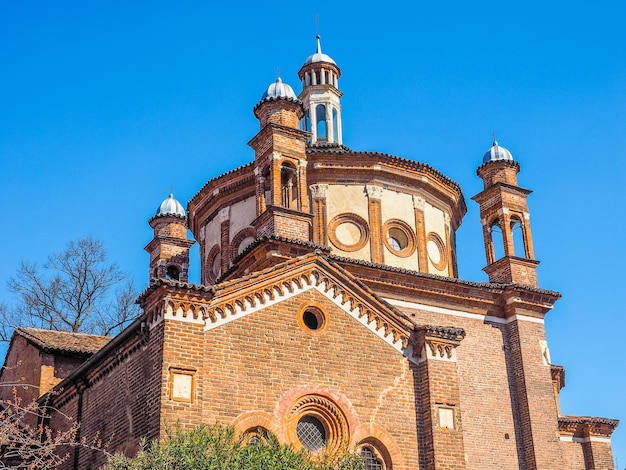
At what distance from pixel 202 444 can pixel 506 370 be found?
13.2 meters

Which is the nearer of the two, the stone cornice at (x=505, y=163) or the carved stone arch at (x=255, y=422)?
the carved stone arch at (x=255, y=422)

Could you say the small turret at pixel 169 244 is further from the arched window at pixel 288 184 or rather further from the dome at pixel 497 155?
the dome at pixel 497 155

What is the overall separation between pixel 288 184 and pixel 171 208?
6.96 m

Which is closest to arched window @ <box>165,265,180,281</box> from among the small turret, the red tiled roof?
the small turret

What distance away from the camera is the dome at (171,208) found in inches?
1091

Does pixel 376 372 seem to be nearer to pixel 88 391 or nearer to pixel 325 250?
pixel 325 250

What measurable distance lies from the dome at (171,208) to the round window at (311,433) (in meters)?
13.5

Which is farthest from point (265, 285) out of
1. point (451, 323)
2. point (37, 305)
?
point (37, 305)

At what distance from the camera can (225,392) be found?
14.6 metres

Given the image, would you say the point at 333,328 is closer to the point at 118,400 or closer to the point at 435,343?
the point at 435,343

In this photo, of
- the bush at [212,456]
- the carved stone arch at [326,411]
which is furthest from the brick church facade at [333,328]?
the bush at [212,456]

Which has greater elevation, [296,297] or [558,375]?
[558,375]

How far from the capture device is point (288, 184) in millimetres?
22047

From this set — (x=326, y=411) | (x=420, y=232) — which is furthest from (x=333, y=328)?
(x=420, y=232)
